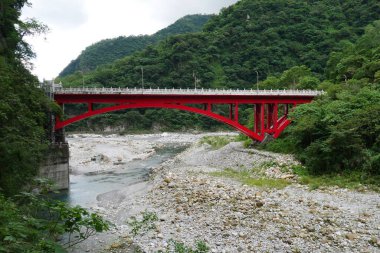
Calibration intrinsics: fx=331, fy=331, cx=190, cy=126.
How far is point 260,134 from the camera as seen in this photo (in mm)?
34219

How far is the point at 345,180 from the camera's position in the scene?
18891 mm

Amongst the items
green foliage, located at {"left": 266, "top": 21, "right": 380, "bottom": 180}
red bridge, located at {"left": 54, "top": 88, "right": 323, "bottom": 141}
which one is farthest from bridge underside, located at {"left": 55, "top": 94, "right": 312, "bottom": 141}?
green foliage, located at {"left": 266, "top": 21, "right": 380, "bottom": 180}

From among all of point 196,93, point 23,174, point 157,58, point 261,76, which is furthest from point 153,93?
point 157,58

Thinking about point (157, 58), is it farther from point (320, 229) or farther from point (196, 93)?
point (320, 229)

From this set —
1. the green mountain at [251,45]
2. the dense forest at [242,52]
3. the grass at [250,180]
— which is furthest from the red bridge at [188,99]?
the green mountain at [251,45]

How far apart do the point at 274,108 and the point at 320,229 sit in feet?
73.2

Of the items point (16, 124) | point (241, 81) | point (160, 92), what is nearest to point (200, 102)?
point (160, 92)

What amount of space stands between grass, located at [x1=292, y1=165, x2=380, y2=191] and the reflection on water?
546 inches

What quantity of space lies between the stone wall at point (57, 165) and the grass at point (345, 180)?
1767cm

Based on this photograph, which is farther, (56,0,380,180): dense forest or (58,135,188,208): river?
(56,0,380,180): dense forest

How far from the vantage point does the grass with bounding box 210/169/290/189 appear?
66.0 ft

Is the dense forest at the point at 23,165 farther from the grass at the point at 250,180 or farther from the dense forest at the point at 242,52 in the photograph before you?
the dense forest at the point at 242,52

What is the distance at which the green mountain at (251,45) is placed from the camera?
96.1 m

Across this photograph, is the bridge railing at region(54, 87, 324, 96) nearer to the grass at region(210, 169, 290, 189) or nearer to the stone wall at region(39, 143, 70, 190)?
the stone wall at region(39, 143, 70, 190)
